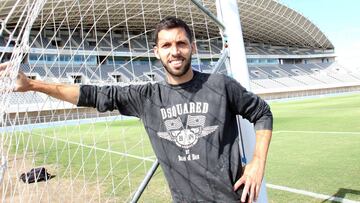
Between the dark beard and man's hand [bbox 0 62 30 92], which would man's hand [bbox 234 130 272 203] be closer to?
the dark beard

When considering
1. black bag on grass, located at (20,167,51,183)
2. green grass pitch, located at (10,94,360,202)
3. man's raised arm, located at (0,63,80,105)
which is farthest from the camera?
black bag on grass, located at (20,167,51,183)

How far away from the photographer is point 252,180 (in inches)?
66.5

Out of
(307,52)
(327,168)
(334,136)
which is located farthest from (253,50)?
(327,168)

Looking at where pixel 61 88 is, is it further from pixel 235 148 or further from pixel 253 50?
pixel 253 50

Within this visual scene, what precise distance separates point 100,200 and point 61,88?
3.42m

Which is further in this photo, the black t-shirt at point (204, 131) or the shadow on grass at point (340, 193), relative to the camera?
the shadow on grass at point (340, 193)

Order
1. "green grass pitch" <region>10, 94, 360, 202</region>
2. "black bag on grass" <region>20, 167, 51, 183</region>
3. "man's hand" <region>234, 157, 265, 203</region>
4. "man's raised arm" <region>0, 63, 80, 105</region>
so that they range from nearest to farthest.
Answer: "man's hand" <region>234, 157, 265, 203</region> → "man's raised arm" <region>0, 63, 80, 105</region> → "green grass pitch" <region>10, 94, 360, 202</region> → "black bag on grass" <region>20, 167, 51, 183</region>

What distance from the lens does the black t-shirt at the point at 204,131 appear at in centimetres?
175

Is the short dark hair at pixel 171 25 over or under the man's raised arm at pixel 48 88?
over

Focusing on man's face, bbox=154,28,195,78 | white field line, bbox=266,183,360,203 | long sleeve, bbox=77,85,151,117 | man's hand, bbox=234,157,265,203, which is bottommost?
white field line, bbox=266,183,360,203

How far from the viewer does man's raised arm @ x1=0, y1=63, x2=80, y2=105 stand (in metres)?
1.78

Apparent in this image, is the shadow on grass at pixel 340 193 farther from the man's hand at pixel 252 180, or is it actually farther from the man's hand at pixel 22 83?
the man's hand at pixel 22 83

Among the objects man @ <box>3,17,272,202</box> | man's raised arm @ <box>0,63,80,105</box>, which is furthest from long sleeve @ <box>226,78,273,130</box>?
man's raised arm @ <box>0,63,80,105</box>

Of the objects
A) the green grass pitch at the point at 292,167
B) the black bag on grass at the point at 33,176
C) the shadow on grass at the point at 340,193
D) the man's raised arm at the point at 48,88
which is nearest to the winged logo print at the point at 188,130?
the man's raised arm at the point at 48,88
